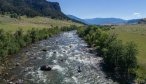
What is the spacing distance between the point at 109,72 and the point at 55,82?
18.7 meters

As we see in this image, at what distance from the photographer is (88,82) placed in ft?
249

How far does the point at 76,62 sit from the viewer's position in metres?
102

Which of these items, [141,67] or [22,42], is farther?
[22,42]

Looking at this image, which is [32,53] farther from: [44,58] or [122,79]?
[122,79]

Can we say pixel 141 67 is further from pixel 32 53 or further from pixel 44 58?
pixel 32 53

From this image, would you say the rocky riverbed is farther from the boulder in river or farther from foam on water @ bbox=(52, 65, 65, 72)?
the boulder in river

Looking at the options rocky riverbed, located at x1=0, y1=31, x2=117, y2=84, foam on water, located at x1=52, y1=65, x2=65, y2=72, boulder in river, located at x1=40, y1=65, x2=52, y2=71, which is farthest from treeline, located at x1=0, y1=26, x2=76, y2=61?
foam on water, located at x1=52, y1=65, x2=65, y2=72

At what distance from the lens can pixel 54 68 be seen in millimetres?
91688

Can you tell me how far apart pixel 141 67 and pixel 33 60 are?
4118 cm

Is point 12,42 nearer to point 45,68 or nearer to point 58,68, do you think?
point 45,68

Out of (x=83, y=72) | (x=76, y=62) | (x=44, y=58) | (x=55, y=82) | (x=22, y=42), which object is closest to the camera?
(x=55, y=82)

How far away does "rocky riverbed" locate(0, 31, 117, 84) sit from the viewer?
77.4m

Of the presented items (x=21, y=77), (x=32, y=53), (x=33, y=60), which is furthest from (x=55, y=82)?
(x=32, y=53)

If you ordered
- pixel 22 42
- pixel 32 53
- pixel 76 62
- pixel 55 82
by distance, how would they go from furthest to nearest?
pixel 22 42 < pixel 32 53 < pixel 76 62 < pixel 55 82
